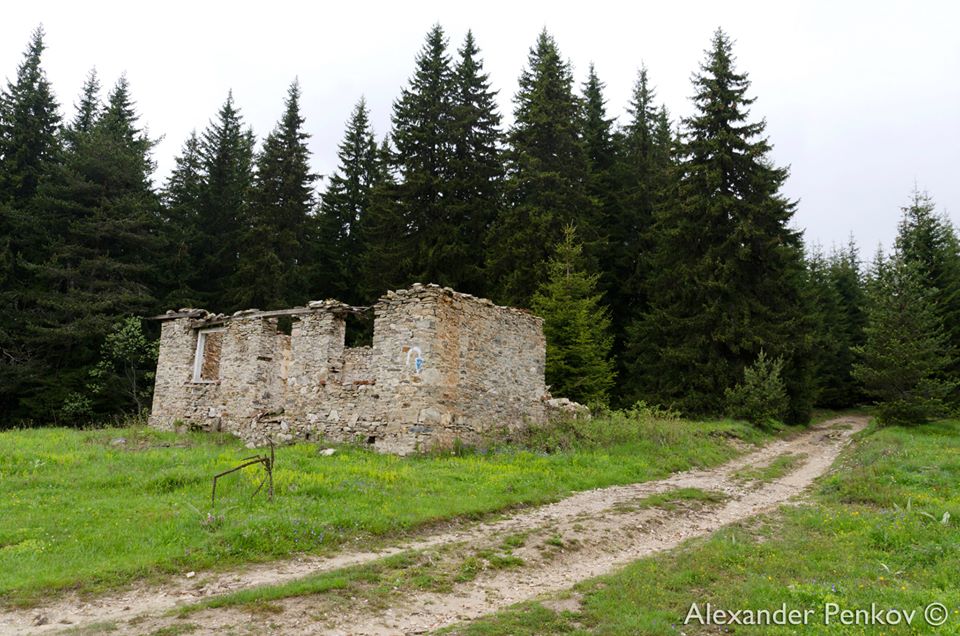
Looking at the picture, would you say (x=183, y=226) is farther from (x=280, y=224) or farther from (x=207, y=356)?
(x=207, y=356)

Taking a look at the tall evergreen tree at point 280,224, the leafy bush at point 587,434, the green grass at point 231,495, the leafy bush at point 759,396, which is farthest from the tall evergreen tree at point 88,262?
the leafy bush at point 759,396

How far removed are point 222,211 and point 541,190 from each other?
63.5 ft

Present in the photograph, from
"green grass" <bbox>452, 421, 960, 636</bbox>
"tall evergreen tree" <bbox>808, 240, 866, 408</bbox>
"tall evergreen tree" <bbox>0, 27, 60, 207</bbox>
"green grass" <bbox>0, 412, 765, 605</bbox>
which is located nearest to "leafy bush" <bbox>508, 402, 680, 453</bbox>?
"green grass" <bbox>0, 412, 765, 605</bbox>

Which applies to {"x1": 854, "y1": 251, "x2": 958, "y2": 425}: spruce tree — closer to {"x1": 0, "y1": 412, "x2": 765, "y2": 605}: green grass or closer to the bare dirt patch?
{"x1": 0, "y1": 412, "x2": 765, "y2": 605}: green grass

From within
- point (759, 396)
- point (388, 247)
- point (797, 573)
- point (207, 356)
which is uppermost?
point (388, 247)

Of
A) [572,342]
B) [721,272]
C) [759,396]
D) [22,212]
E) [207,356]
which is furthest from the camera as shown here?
[22,212]

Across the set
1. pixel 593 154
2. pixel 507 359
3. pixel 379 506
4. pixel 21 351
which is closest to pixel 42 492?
pixel 379 506

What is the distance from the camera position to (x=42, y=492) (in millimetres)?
9648

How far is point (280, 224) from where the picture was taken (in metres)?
31.7

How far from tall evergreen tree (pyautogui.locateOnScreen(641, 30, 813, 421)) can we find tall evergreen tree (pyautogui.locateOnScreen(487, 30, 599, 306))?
4341 mm

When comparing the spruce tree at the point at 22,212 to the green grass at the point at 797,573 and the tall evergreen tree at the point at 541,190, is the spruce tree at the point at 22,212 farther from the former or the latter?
the green grass at the point at 797,573

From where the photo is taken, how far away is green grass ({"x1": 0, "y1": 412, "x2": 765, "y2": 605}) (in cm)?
680

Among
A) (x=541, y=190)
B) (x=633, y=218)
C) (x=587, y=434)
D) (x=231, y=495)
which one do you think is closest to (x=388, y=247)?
(x=541, y=190)

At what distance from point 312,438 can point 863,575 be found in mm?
12495
